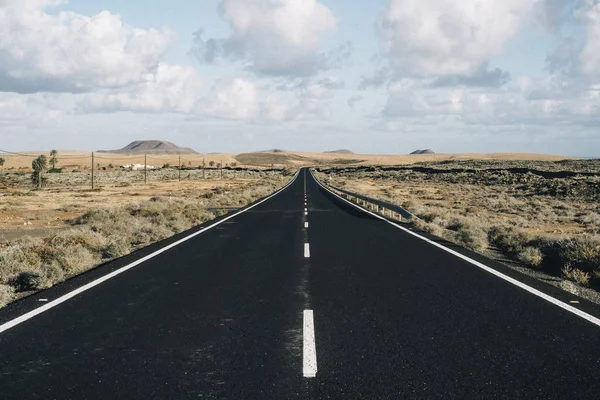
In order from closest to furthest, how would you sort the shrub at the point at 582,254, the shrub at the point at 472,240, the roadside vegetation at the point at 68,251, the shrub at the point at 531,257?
the roadside vegetation at the point at 68,251 < the shrub at the point at 582,254 < the shrub at the point at 531,257 < the shrub at the point at 472,240

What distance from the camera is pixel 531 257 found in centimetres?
1084

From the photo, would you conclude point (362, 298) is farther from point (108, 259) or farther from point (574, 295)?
point (108, 259)

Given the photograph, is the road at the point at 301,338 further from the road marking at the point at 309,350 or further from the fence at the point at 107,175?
the fence at the point at 107,175

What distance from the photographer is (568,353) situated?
489 cm

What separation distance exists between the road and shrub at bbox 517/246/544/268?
208 centimetres

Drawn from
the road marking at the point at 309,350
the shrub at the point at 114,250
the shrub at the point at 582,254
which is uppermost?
the shrub at the point at 582,254

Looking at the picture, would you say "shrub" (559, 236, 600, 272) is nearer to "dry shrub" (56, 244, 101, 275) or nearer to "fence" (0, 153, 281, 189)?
"dry shrub" (56, 244, 101, 275)

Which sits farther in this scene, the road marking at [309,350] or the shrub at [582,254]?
the shrub at [582,254]

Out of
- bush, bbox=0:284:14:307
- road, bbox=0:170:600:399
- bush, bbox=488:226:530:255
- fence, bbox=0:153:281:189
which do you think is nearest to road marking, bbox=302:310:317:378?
road, bbox=0:170:600:399

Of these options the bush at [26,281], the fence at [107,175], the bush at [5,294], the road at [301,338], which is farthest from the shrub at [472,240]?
the fence at [107,175]

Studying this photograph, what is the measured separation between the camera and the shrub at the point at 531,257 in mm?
10507

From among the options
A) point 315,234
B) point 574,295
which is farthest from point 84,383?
point 315,234

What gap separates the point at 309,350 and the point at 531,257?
7832mm

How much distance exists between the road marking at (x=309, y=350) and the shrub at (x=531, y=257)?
6604 mm
